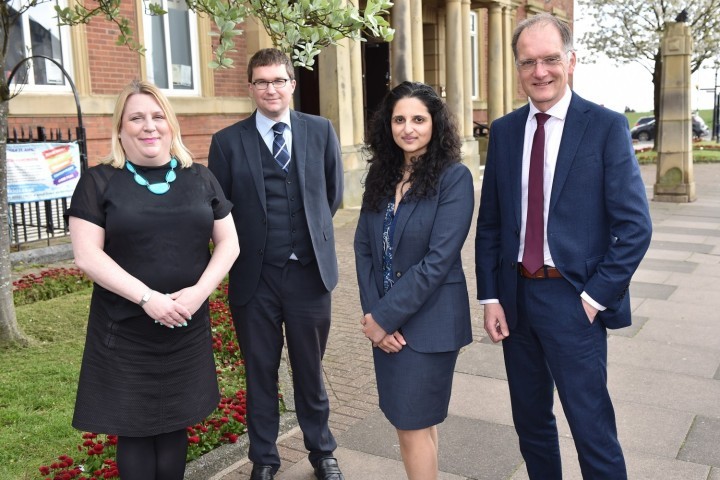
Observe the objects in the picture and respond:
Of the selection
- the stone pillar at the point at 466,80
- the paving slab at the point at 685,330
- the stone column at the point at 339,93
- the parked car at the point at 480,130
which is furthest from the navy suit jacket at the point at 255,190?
the parked car at the point at 480,130

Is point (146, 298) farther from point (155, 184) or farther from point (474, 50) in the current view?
point (474, 50)

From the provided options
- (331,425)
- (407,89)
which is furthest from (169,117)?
(331,425)

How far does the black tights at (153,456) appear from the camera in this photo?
290 centimetres

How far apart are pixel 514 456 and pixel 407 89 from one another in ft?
6.80

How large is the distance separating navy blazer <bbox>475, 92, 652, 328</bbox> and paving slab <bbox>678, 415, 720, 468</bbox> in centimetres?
141

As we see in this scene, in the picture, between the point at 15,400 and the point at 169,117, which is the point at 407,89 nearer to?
the point at 169,117

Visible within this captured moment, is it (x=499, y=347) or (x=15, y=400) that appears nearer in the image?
(x=15, y=400)

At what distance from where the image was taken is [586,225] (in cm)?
274

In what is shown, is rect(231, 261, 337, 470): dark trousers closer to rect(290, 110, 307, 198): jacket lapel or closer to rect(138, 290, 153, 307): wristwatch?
rect(290, 110, 307, 198): jacket lapel

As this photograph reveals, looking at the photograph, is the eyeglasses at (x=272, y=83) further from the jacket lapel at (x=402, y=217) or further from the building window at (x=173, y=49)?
the building window at (x=173, y=49)

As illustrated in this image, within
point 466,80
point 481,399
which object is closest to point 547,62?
point 481,399

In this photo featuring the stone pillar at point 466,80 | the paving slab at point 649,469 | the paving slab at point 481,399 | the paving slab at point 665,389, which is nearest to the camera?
the paving slab at point 649,469

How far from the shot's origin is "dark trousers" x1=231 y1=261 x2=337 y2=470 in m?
3.50

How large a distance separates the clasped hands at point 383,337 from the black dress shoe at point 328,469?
964mm
